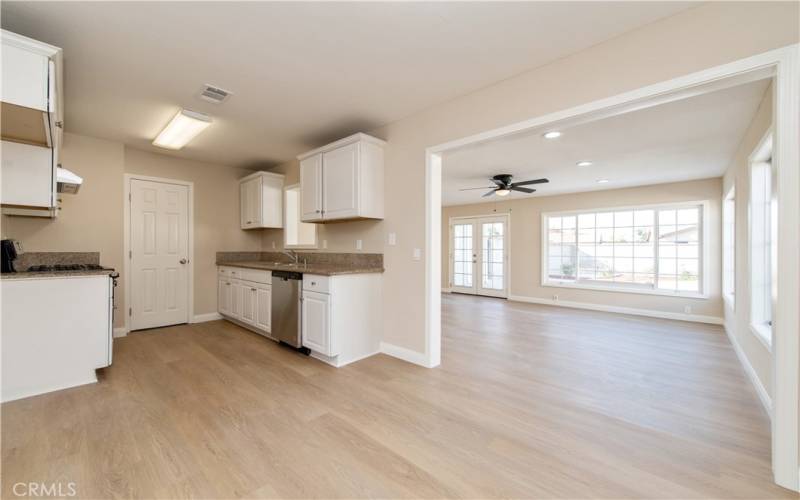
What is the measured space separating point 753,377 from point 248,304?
5269mm

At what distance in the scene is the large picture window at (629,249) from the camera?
575cm

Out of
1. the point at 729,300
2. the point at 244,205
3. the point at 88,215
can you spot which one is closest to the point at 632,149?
the point at 729,300

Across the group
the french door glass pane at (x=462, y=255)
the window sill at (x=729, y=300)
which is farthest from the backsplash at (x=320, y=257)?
the french door glass pane at (x=462, y=255)

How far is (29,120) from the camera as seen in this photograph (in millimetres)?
2100

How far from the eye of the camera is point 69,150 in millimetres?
3859

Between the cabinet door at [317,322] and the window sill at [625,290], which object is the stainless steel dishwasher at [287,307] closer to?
the cabinet door at [317,322]

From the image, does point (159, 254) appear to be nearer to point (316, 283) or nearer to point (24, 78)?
point (316, 283)

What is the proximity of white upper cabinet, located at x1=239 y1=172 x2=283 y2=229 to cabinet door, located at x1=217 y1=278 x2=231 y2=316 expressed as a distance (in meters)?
0.93

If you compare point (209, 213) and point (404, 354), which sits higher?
point (209, 213)

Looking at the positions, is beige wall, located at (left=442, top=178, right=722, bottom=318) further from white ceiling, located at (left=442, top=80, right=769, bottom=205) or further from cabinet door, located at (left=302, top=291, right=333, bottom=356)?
cabinet door, located at (left=302, top=291, right=333, bottom=356)

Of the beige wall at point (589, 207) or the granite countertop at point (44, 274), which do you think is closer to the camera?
the granite countertop at point (44, 274)

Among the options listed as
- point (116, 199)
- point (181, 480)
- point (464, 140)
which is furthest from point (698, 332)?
point (116, 199)

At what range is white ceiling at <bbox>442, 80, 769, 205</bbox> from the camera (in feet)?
9.37

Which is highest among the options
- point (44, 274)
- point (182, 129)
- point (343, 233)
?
point (182, 129)
